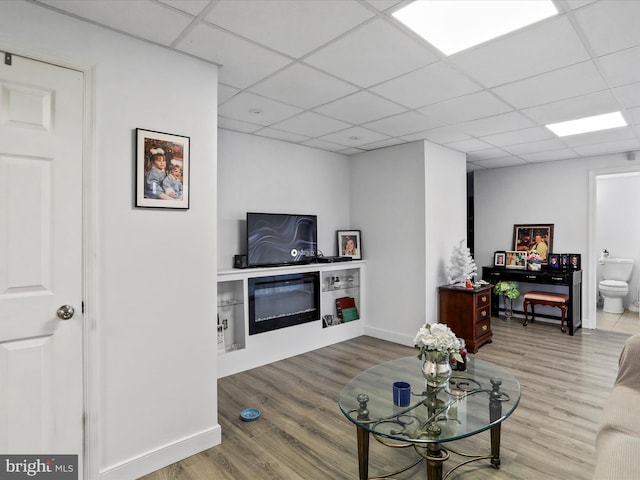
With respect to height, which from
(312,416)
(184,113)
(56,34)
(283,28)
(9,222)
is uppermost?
(283,28)

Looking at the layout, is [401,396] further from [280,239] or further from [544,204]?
[544,204]

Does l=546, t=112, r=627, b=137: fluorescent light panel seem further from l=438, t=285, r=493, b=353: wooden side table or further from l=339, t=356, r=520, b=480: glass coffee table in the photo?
l=339, t=356, r=520, b=480: glass coffee table

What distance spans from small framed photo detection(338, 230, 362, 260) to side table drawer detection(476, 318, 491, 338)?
174cm

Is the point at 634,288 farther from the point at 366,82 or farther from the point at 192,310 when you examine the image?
the point at 192,310

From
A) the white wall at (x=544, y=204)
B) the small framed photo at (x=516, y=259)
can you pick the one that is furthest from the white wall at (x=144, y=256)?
the white wall at (x=544, y=204)

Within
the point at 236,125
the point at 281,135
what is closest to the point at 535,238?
the point at 281,135

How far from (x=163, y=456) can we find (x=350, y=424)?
1271mm

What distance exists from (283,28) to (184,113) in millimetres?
813

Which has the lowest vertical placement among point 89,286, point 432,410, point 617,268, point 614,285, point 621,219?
point 432,410

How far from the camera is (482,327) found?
4.48 meters

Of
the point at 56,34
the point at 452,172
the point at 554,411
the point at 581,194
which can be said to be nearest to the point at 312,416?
the point at 554,411

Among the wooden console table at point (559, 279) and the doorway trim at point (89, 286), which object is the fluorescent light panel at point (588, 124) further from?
the doorway trim at point (89, 286)

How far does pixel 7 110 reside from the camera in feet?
5.67

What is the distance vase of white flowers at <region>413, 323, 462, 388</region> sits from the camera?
80.0 inches
